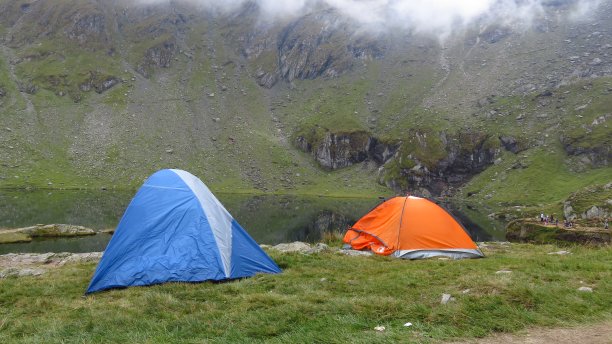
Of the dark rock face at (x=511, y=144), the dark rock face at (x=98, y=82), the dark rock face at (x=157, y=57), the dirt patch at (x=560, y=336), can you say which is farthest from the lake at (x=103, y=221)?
the dark rock face at (x=157, y=57)

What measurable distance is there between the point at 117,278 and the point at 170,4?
676ft

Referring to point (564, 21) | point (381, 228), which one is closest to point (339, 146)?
point (564, 21)

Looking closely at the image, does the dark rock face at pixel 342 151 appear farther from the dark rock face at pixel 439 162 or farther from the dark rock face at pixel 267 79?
the dark rock face at pixel 267 79

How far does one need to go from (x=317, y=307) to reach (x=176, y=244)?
5.98 metres

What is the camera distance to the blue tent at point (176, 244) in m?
12.2

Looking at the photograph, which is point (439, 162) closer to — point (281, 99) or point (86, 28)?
point (281, 99)

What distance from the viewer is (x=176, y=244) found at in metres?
12.8

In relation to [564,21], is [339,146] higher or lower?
lower

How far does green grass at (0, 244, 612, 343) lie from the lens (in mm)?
7340

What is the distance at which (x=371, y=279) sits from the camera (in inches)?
471

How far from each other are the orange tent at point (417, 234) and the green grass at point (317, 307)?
4817 millimetres

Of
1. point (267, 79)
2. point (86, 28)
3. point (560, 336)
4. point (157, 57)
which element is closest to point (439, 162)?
point (267, 79)

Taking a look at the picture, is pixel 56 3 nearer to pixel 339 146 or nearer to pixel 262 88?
pixel 262 88

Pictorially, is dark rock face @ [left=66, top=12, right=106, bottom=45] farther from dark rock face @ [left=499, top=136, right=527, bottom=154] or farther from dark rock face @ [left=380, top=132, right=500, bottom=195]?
dark rock face @ [left=499, top=136, right=527, bottom=154]
